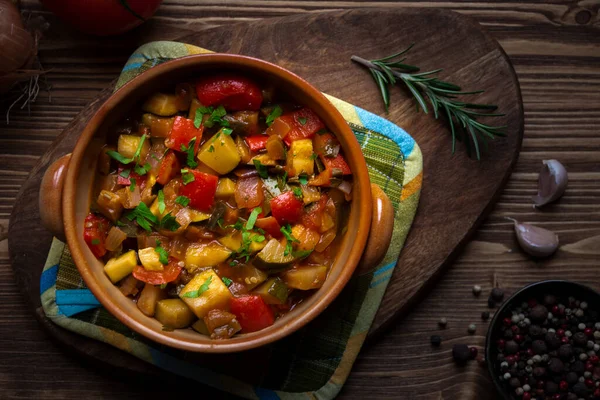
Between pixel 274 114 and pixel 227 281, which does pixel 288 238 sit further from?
pixel 274 114

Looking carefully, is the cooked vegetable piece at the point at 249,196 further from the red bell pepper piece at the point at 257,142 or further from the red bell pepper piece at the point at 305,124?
the red bell pepper piece at the point at 305,124

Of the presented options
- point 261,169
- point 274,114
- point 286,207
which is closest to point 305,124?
point 274,114

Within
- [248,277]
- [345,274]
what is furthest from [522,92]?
[248,277]

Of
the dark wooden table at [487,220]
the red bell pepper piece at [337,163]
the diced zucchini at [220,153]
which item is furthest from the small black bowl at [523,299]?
the diced zucchini at [220,153]

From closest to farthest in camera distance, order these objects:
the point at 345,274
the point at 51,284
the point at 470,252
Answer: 1. the point at 345,274
2. the point at 51,284
3. the point at 470,252

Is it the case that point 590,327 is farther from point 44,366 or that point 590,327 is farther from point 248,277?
point 44,366
